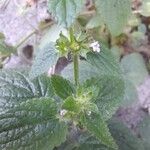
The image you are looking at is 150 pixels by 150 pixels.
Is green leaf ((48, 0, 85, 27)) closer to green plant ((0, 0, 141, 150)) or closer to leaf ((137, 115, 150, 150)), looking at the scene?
green plant ((0, 0, 141, 150))

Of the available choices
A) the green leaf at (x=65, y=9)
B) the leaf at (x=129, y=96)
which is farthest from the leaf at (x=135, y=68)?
the green leaf at (x=65, y=9)

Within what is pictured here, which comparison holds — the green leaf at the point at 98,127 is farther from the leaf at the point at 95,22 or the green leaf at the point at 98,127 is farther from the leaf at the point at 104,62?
A: the leaf at the point at 95,22

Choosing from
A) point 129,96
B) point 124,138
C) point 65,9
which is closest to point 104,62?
point 65,9

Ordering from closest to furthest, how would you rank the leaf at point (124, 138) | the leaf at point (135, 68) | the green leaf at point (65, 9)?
the green leaf at point (65, 9)
the leaf at point (124, 138)
the leaf at point (135, 68)

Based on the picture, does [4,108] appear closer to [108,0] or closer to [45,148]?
[45,148]

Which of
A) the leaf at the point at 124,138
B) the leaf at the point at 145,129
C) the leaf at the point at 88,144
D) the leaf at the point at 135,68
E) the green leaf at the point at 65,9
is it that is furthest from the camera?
the leaf at the point at 135,68

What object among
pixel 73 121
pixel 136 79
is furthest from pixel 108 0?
pixel 136 79

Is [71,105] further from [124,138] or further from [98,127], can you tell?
[124,138]
